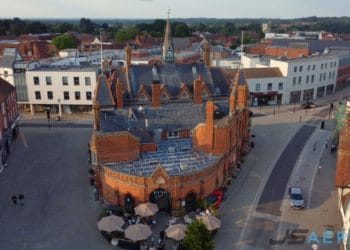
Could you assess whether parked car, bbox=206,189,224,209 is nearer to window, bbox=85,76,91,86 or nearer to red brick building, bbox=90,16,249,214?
red brick building, bbox=90,16,249,214

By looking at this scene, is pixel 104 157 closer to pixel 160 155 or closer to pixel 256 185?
pixel 160 155

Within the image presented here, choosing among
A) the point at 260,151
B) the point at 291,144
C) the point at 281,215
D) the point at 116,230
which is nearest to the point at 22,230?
the point at 116,230

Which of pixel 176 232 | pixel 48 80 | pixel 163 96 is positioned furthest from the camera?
pixel 48 80

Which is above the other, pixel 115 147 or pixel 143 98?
pixel 143 98

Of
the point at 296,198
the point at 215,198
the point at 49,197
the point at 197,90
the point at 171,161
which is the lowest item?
the point at 49,197

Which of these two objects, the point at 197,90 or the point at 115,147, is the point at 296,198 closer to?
the point at 197,90

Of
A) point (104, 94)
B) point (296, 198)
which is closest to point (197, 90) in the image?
point (104, 94)
